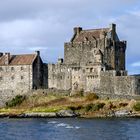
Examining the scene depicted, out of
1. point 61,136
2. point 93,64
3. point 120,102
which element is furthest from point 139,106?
point 61,136

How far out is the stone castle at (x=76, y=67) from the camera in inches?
5221

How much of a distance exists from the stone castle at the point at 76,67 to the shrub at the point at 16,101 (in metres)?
1.87

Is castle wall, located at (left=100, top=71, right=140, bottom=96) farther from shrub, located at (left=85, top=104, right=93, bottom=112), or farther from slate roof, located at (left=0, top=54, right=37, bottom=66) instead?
slate roof, located at (left=0, top=54, right=37, bottom=66)

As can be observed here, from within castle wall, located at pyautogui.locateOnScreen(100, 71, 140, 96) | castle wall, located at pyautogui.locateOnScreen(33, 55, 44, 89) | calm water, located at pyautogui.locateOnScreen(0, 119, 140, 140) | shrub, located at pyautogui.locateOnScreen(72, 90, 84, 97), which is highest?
castle wall, located at pyautogui.locateOnScreen(33, 55, 44, 89)

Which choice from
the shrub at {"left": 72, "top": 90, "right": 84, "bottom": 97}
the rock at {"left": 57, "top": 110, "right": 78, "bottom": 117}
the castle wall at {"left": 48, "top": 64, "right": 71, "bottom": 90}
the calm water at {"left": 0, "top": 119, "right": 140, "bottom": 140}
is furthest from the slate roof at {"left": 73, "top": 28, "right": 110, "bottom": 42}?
the calm water at {"left": 0, "top": 119, "right": 140, "bottom": 140}

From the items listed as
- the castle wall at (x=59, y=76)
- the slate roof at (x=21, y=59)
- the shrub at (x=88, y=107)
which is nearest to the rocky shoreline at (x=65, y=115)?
the shrub at (x=88, y=107)

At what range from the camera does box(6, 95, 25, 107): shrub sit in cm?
13525

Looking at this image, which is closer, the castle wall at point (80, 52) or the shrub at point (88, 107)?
the shrub at point (88, 107)

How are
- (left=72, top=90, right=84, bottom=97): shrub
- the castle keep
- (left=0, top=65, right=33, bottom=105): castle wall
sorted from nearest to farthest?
1. the castle keep
2. (left=72, top=90, right=84, bottom=97): shrub
3. (left=0, top=65, right=33, bottom=105): castle wall

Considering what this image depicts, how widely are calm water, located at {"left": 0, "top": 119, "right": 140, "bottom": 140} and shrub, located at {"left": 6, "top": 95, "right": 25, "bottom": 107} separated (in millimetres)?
16549

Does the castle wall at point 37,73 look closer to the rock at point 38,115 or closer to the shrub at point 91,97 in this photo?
the shrub at point 91,97

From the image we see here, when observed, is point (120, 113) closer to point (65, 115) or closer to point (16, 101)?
point (65, 115)

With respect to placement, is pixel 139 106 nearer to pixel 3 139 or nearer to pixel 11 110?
pixel 11 110

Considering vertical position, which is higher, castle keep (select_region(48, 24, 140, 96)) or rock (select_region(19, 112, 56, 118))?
castle keep (select_region(48, 24, 140, 96))
